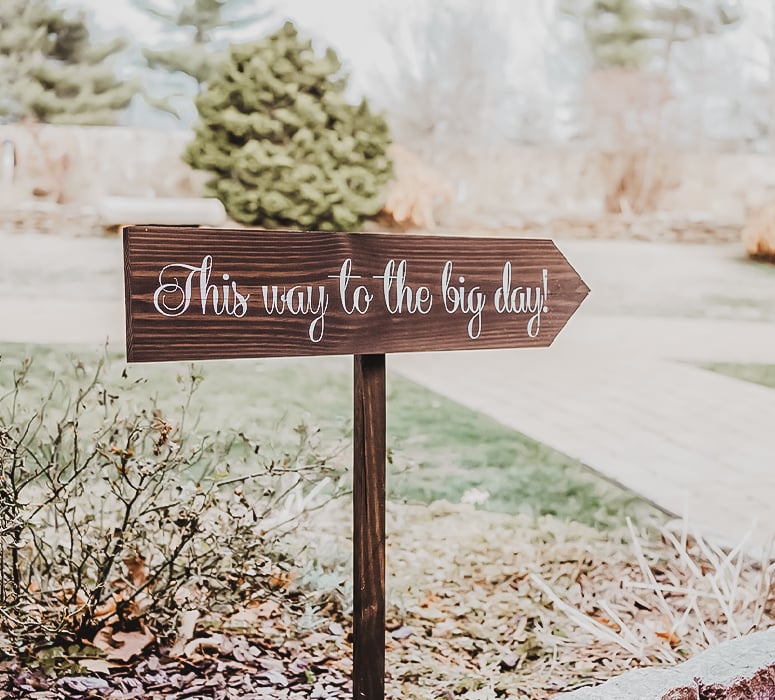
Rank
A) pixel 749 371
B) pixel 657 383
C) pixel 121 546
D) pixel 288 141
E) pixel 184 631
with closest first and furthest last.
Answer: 1. pixel 121 546
2. pixel 184 631
3. pixel 288 141
4. pixel 657 383
5. pixel 749 371

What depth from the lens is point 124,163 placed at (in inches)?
122

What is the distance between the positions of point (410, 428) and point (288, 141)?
108 cm

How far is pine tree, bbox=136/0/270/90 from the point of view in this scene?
307 cm

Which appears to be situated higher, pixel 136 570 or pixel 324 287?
pixel 324 287

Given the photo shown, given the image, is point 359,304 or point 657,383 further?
point 657,383

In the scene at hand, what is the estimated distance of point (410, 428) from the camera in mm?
3285

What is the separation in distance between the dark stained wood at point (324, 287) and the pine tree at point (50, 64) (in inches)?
71.5

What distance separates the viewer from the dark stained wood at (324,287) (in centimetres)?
141

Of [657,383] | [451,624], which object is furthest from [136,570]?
[657,383]

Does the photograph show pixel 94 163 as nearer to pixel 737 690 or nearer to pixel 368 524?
pixel 368 524

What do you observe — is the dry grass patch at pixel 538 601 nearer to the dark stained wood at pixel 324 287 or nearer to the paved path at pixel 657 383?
the paved path at pixel 657 383

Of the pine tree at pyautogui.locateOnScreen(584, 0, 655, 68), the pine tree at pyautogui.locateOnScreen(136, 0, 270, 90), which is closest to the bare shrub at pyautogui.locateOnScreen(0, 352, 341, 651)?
the pine tree at pyautogui.locateOnScreen(136, 0, 270, 90)

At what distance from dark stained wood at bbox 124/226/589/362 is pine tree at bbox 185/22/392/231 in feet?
5.32

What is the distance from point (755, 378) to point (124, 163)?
2.49 metres
